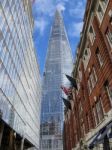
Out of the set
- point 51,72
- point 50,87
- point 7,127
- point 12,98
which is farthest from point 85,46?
point 51,72

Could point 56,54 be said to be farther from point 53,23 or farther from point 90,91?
point 90,91

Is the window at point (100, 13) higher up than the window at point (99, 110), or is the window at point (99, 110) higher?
the window at point (100, 13)

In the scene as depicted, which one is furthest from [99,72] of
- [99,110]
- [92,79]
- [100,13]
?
[100,13]

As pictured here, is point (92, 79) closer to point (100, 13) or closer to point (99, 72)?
point (99, 72)

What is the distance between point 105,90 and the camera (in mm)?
16156

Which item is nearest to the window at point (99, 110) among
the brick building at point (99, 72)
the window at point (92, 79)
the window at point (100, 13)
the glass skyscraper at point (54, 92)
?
the brick building at point (99, 72)

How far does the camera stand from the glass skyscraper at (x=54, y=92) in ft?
274

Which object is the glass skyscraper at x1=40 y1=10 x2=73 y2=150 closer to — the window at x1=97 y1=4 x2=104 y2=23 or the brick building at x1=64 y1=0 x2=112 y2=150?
the brick building at x1=64 y1=0 x2=112 y2=150

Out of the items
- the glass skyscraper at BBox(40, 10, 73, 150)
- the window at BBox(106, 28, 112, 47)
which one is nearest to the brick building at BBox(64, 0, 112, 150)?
the window at BBox(106, 28, 112, 47)

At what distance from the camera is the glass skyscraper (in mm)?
83619

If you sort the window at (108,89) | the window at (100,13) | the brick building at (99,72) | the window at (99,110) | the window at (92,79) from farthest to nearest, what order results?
the window at (92,79), the window at (100,13), the window at (99,110), the window at (108,89), the brick building at (99,72)

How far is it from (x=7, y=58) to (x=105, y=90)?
15459 mm

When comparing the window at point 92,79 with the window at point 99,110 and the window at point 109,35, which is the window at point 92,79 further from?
the window at point 109,35

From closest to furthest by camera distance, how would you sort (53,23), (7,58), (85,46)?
1. (85,46)
2. (7,58)
3. (53,23)
